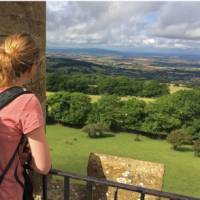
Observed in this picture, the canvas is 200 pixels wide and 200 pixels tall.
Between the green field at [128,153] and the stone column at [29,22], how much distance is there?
30.5 m

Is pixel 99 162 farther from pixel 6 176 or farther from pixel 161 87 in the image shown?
pixel 161 87

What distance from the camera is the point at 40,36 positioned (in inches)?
249

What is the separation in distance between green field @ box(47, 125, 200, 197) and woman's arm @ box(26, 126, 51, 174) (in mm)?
33822

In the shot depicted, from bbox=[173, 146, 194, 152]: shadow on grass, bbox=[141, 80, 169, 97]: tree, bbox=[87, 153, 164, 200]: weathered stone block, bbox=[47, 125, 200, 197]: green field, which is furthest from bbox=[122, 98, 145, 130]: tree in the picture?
bbox=[87, 153, 164, 200]: weathered stone block

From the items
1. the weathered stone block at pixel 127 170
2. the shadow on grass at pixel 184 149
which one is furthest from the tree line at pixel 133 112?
the weathered stone block at pixel 127 170

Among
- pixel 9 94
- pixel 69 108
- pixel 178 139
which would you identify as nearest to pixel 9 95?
pixel 9 94

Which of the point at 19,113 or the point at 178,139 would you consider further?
the point at 178,139

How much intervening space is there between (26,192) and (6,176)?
13.6 inches

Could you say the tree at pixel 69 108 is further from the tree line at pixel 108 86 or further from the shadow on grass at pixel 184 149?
the shadow on grass at pixel 184 149

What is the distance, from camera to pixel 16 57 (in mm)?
2545

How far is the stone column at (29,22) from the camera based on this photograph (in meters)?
5.34

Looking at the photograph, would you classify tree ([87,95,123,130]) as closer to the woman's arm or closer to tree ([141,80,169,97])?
tree ([141,80,169,97])

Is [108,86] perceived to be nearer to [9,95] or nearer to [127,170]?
[127,170]

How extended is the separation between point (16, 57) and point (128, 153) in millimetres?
46446
